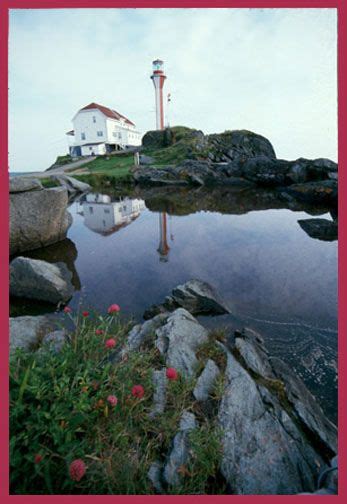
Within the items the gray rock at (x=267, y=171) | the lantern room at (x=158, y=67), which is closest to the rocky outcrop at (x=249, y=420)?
the gray rock at (x=267, y=171)

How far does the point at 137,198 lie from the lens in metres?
22.5

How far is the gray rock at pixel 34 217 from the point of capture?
9.08 metres

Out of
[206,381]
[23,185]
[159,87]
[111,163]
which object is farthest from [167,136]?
[206,381]

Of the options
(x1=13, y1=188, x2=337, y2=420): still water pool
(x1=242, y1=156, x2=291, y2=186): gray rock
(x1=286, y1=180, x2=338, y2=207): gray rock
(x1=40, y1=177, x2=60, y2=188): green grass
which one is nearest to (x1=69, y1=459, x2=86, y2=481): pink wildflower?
(x1=13, y1=188, x2=337, y2=420): still water pool

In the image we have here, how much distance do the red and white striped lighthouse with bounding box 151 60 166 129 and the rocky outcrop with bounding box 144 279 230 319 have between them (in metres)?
66.1

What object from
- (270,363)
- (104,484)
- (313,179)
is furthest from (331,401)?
→ (313,179)

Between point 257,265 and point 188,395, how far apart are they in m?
6.38

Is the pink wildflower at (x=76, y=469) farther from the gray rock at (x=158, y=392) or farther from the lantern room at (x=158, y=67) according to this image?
the lantern room at (x=158, y=67)

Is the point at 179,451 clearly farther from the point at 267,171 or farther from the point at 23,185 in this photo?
the point at 267,171

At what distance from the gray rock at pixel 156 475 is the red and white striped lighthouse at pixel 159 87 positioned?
69859 millimetres

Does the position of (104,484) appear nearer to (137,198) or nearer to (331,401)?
(331,401)

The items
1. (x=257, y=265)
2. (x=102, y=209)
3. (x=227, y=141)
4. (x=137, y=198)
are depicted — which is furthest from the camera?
(x=227, y=141)

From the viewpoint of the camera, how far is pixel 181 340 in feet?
13.1

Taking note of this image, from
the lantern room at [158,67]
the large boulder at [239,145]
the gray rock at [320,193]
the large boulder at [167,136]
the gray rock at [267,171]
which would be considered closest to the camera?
the gray rock at [320,193]
